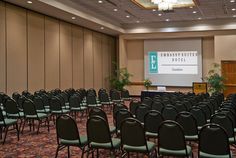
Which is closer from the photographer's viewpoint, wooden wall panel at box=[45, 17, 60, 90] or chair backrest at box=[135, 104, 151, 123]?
chair backrest at box=[135, 104, 151, 123]

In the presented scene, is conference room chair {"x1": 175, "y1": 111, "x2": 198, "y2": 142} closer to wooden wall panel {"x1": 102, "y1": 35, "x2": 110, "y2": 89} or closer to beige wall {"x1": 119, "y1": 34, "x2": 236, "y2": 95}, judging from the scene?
beige wall {"x1": 119, "y1": 34, "x2": 236, "y2": 95}

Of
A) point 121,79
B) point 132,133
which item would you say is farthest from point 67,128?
point 121,79

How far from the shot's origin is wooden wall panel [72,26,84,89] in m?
14.6

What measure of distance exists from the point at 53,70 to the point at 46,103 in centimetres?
465

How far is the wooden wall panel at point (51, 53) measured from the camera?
487 inches

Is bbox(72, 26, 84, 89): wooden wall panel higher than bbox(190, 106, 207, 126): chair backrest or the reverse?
higher

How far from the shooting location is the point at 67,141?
14.3 feet

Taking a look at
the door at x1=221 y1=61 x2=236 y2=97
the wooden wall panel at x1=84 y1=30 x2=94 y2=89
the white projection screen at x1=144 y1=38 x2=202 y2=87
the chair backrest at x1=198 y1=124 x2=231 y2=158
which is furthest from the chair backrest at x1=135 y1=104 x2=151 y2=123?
the white projection screen at x1=144 y1=38 x2=202 y2=87

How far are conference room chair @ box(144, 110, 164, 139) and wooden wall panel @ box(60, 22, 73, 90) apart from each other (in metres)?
9.14

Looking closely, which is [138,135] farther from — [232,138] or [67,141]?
[232,138]

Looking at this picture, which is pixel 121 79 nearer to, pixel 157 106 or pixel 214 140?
pixel 157 106

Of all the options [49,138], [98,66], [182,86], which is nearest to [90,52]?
[98,66]

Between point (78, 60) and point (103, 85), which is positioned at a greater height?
point (78, 60)

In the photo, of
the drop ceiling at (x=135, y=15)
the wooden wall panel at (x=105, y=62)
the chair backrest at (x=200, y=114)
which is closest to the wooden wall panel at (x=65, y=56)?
the drop ceiling at (x=135, y=15)
